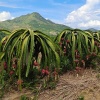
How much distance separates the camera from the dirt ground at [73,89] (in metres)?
5.56

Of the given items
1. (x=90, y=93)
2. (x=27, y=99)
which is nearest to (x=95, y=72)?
(x=90, y=93)

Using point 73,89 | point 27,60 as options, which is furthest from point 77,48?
point 27,60

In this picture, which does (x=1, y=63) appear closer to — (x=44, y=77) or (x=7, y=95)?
(x=7, y=95)

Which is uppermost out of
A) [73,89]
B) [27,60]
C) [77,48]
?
[77,48]

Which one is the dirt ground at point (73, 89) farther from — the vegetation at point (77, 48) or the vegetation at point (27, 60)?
the vegetation at point (77, 48)

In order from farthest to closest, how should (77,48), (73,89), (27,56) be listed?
(77,48) → (73,89) → (27,56)

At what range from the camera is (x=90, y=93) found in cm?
616

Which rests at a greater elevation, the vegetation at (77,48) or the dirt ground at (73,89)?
the vegetation at (77,48)

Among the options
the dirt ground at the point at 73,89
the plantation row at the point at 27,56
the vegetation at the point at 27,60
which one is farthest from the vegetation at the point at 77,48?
the vegetation at the point at 27,60

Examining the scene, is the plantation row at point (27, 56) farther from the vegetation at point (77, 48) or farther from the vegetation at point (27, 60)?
the vegetation at point (77, 48)

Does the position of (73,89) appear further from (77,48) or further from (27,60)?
(77,48)

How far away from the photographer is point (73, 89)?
600 cm

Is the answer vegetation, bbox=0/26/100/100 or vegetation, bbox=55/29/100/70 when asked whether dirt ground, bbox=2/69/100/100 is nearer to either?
vegetation, bbox=0/26/100/100

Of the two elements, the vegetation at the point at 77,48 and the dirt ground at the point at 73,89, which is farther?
the vegetation at the point at 77,48
